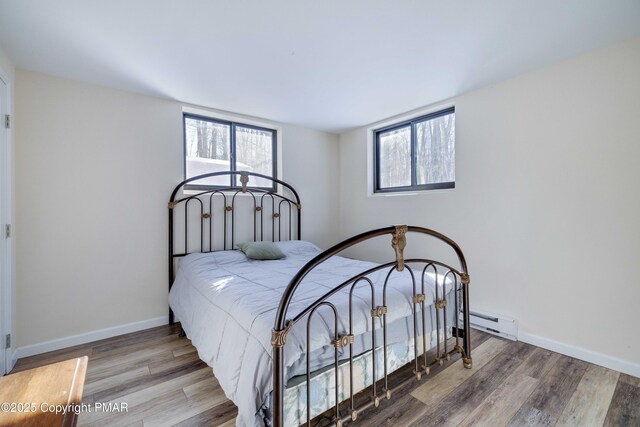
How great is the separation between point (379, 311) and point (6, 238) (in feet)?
8.44

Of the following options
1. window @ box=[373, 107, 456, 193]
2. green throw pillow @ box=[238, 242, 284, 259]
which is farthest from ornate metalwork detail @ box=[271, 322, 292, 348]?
window @ box=[373, 107, 456, 193]

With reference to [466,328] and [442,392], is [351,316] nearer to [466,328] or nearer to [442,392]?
[442,392]

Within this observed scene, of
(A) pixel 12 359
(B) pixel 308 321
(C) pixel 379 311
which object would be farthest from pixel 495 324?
(A) pixel 12 359

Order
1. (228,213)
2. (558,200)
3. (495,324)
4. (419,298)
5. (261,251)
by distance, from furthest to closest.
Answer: (228,213)
(261,251)
(495,324)
(558,200)
(419,298)

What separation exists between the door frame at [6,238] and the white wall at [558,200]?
3597mm

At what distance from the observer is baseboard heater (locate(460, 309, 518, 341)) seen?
93.7 inches

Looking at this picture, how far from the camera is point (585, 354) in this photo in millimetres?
2043

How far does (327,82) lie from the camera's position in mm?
2457

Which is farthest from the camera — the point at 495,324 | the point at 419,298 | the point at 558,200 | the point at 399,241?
the point at 495,324

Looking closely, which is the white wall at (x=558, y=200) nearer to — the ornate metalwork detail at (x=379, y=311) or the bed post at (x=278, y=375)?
the ornate metalwork detail at (x=379, y=311)

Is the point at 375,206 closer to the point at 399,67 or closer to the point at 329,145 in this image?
the point at 329,145

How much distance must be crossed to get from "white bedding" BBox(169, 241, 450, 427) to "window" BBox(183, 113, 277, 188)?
109 cm

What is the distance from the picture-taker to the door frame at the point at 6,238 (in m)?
1.87

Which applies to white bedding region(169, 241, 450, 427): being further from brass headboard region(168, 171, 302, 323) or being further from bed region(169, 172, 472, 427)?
brass headboard region(168, 171, 302, 323)
